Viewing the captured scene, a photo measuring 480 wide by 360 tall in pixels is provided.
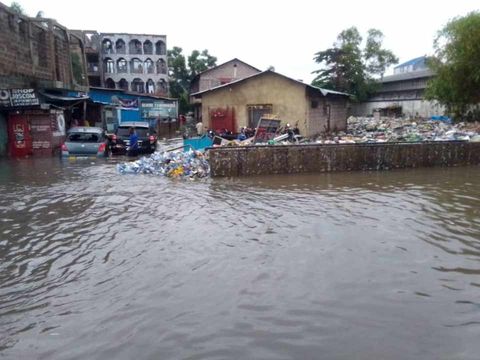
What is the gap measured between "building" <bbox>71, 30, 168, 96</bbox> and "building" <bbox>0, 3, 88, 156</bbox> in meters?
30.8

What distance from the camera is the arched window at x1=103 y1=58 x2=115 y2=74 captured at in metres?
52.4

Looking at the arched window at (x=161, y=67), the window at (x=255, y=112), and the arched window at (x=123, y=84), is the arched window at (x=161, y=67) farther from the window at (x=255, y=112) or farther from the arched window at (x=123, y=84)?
the window at (x=255, y=112)

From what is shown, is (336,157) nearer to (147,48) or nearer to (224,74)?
(224,74)

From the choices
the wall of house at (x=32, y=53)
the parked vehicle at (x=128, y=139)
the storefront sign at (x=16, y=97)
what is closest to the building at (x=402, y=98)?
the parked vehicle at (x=128, y=139)

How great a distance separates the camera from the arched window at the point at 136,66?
53.4m

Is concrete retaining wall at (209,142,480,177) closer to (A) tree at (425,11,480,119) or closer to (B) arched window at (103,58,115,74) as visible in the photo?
(A) tree at (425,11,480,119)

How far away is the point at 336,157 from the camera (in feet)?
42.2

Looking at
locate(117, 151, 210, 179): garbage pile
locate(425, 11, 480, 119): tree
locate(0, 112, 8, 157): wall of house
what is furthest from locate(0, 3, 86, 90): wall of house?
locate(425, 11, 480, 119): tree

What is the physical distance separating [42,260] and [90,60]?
51.9m

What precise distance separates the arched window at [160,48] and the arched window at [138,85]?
437 cm

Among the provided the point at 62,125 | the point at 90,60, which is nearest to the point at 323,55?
the point at 90,60

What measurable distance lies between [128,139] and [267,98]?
7.98 meters

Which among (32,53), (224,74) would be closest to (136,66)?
(224,74)

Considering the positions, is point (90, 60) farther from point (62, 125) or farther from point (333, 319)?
point (333, 319)
